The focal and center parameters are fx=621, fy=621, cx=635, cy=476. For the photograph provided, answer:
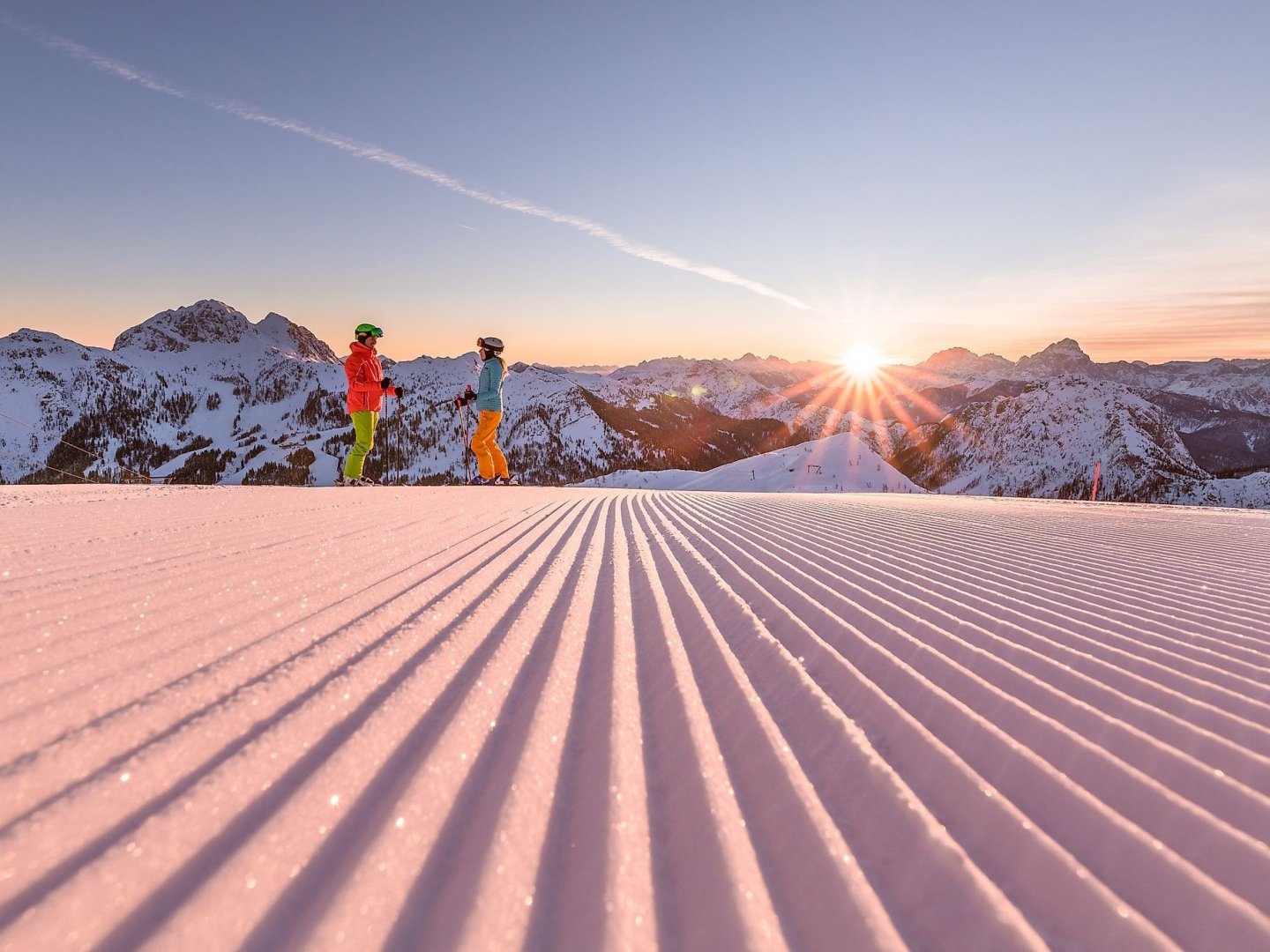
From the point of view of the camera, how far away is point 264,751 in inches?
42.3

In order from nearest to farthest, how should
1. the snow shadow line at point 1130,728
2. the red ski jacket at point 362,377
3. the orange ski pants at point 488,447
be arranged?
1. the snow shadow line at point 1130,728
2. the red ski jacket at point 362,377
3. the orange ski pants at point 488,447

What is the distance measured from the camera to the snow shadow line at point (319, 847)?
0.69 m

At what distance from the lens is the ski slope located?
2.58 ft

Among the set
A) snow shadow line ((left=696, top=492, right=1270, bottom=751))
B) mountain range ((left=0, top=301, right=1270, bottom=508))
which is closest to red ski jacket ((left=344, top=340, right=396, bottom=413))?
snow shadow line ((left=696, top=492, right=1270, bottom=751))

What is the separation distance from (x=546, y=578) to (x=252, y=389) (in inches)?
6729

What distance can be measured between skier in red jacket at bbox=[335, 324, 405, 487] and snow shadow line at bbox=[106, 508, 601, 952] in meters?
7.16

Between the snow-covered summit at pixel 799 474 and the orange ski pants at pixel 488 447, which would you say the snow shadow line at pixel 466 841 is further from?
the snow-covered summit at pixel 799 474

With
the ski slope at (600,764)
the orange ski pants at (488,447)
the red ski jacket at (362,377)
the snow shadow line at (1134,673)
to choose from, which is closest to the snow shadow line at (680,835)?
the ski slope at (600,764)

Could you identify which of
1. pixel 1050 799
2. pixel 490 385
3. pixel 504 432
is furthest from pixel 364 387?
pixel 504 432

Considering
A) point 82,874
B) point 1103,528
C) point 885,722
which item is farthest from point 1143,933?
point 1103,528

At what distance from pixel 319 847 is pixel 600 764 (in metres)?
0.50

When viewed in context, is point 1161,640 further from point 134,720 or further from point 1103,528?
point 1103,528

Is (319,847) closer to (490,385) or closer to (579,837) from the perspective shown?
(579,837)

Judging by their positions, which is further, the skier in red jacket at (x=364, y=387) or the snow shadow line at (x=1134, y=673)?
the skier in red jacket at (x=364, y=387)
